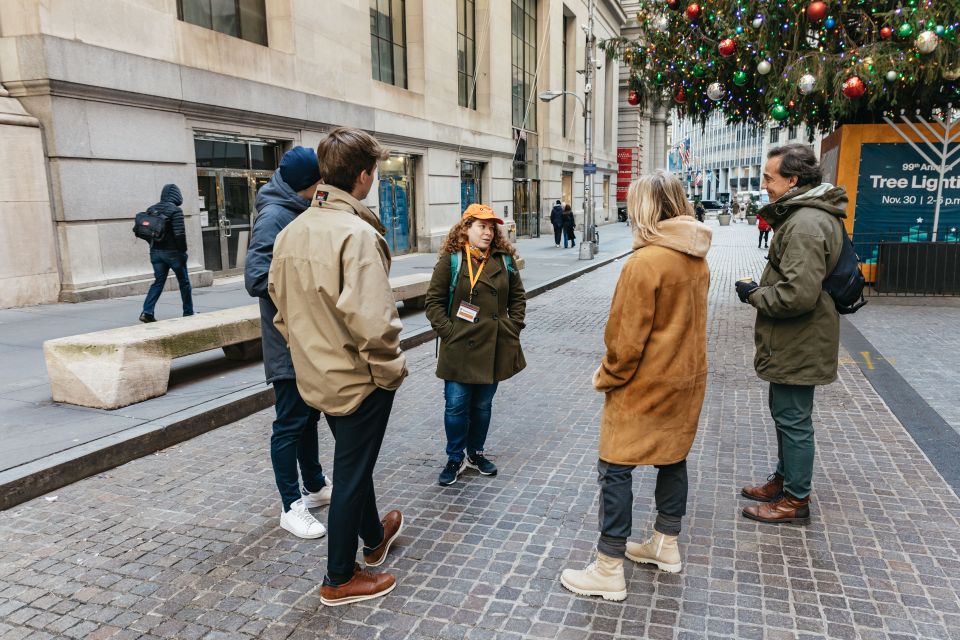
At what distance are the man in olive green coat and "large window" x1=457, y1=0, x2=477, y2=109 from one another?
22.0 m

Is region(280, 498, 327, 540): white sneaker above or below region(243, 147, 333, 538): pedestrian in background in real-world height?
below

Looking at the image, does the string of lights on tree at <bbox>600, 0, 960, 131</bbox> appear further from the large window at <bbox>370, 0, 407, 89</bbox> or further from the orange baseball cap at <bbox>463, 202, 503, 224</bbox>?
the large window at <bbox>370, 0, 407, 89</bbox>

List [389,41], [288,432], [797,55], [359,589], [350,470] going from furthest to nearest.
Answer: [389,41] < [797,55] < [288,432] < [359,589] < [350,470]

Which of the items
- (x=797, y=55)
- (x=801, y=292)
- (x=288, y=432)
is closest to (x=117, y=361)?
(x=288, y=432)

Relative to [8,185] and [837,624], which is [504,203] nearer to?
[8,185]

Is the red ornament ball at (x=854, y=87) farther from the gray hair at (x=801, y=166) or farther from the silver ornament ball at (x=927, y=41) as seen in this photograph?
the gray hair at (x=801, y=166)

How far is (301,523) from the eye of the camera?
3.75 meters

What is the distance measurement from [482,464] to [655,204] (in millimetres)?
2352

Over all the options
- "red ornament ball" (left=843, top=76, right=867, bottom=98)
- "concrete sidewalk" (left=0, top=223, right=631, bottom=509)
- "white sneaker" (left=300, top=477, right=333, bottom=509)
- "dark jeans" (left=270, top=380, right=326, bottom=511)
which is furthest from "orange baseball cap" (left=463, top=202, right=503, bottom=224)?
"red ornament ball" (left=843, top=76, right=867, bottom=98)

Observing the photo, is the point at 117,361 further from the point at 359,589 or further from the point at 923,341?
the point at 923,341

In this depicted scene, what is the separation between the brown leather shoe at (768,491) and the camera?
407 cm

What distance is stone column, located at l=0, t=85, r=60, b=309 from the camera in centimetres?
977

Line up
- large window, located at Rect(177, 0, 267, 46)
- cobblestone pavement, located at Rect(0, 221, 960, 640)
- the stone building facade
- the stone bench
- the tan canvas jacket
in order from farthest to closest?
large window, located at Rect(177, 0, 267, 46) < the stone building facade < the stone bench < cobblestone pavement, located at Rect(0, 221, 960, 640) < the tan canvas jacket

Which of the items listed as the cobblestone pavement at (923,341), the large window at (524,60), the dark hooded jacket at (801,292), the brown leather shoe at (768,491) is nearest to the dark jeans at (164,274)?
the brown leather shoe at (768,491)
